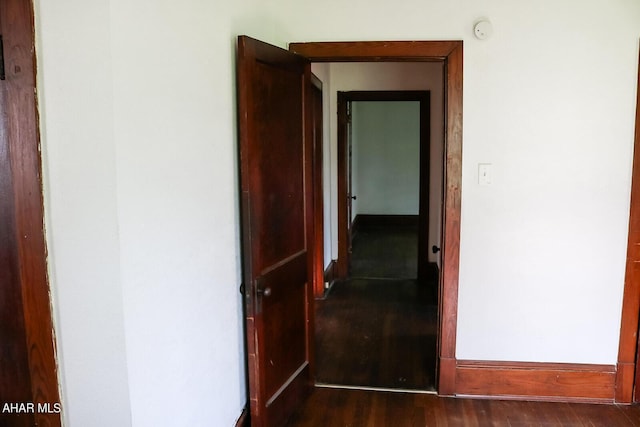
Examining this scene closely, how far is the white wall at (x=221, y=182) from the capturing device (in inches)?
53.2

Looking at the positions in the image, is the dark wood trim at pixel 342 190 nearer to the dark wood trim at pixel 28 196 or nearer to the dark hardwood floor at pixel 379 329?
the dark hardwood floor at pixel 379 329

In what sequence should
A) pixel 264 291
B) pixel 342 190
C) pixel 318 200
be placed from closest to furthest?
pixel 264 291
pixel 318 200
pixel 342 190

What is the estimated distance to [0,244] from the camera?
53.9 inches

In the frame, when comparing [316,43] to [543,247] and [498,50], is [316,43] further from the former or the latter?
[543,247]

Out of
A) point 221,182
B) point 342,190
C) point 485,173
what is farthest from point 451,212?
point 342,190

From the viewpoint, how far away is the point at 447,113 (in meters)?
2.65

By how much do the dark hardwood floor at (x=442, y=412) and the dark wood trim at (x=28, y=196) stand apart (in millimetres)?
Result: 1441

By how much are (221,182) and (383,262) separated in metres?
4.26

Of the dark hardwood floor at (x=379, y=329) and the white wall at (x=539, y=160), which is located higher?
the white wall at (x=539, y=160)

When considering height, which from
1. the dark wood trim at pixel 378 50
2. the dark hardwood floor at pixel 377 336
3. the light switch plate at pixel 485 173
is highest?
the dark wood trim at pixel 378 50

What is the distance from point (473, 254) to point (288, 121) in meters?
1.22

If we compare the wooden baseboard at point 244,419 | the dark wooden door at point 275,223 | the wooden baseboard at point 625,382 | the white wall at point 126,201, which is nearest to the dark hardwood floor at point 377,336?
the dark wooden door at point 275,223

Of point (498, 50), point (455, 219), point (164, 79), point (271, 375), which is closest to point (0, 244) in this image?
point (164, 79)

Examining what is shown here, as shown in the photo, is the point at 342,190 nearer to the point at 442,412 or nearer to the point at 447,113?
the point at 447,113
